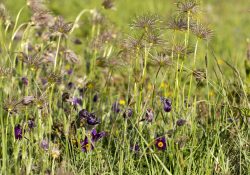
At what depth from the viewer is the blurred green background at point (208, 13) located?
21.4 ft


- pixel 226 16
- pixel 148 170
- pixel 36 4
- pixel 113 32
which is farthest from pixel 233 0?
pixel 148 170

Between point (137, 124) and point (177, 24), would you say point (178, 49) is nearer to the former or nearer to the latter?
point (177, 24)

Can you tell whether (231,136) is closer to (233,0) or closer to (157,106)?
(157,106)

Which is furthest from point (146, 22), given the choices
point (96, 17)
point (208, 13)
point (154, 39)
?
point (208, 13)

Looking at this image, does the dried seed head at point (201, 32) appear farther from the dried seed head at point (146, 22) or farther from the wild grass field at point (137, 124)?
the dried seed head at point (146, 22)

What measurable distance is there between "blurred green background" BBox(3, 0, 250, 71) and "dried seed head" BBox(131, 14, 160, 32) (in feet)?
10.5

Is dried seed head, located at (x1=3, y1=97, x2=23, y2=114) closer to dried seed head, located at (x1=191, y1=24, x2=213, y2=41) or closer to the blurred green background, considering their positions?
dried seed head, located at (x1=191, y1=24, x2=213, y2=41)

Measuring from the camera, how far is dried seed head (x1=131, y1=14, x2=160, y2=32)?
8.88 feet

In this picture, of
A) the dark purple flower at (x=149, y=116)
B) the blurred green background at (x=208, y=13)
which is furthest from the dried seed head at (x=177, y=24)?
the blurred green background at (x=208, y=13)

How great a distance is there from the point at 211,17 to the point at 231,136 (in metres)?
5.08

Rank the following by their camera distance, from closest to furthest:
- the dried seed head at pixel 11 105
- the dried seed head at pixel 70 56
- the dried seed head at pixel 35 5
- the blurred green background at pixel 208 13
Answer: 1. the dried seed head at pixel 11 105
2. the dried seed head at pixel 35 5
3. the dried seed head at pixel 70 56
4. the blurred green background at pixel 208 13

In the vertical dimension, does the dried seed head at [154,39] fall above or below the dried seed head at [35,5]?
below

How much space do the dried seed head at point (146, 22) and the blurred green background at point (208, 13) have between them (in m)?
3.20

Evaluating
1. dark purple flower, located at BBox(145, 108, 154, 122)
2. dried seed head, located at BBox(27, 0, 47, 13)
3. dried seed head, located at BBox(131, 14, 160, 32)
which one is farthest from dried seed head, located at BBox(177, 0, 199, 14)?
dried seed head, located at BBox(27, 0, 47, 13)
